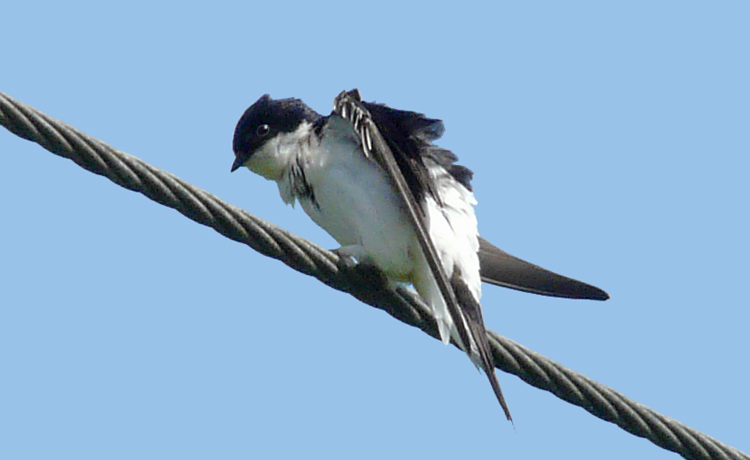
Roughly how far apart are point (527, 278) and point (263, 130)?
1.28 meters

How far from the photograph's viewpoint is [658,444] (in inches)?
146

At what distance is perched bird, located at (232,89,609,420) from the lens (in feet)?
12.6

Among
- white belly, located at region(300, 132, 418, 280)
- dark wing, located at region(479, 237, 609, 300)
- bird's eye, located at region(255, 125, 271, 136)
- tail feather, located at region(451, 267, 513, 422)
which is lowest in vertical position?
tail feather, located at region(451, 267, 513, 422)

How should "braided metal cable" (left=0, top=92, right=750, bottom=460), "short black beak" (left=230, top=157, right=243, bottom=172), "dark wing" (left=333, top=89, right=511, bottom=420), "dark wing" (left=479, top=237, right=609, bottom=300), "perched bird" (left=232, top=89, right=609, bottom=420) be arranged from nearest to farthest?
"braided metal cable" (left=0, top=92, right=750, bottom=460) → "dark wing" (left=333, top=89, right=511, bottom=420) → "perched bird" (left=232, top=89, right=609, bottom=420) → "dark wing" (left=479, top=237, right=609, bottom=300) → "short black beak" (left=230, top=157, right=243, bottom=172)

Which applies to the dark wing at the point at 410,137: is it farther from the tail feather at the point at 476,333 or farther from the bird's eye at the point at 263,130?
the bird's eye at the point at 263,130

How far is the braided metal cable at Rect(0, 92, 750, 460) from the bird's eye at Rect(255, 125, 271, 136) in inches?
39.8

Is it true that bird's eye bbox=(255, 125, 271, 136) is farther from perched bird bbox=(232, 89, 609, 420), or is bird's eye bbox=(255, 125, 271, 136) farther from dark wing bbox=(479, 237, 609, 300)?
dark wing bbox=(479, 237, 609, 300)

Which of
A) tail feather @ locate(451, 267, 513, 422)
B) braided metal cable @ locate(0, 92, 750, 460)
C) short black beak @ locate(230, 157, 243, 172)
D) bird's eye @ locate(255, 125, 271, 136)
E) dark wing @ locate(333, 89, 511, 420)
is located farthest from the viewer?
short black beak @ locate(230, 157, 243, 172)

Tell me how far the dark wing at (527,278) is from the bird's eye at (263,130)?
1.03m

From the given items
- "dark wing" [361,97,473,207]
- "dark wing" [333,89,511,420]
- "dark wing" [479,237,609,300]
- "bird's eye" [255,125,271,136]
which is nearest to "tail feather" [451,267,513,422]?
"dark wing" [333,89,511,420]

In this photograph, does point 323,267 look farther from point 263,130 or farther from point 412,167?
point 263,130

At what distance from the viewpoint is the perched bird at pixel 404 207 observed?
384 centimetres

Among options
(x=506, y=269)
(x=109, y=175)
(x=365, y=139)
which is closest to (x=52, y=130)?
(x=109, y=175)

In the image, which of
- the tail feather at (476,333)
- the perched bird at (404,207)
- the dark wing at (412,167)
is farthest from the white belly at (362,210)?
the tail feather at (476,333)
